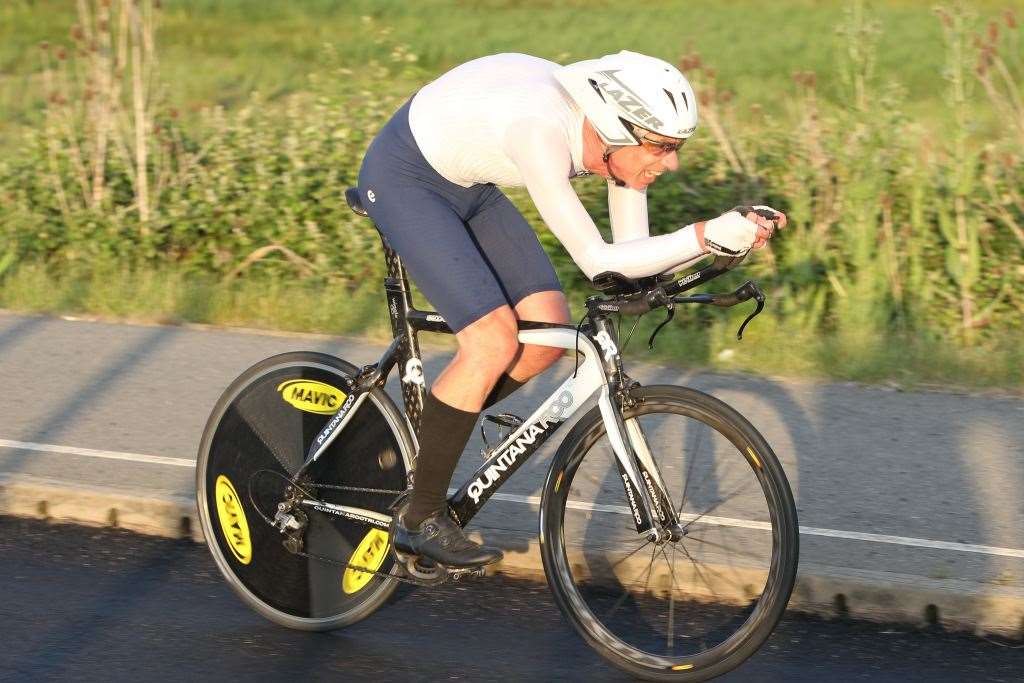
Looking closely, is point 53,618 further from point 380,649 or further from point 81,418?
point 81,418

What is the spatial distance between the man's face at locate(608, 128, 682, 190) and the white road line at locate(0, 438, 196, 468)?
253cm

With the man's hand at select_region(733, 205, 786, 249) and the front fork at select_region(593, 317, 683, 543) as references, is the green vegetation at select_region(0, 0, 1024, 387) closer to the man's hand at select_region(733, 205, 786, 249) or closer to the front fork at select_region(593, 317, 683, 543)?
the front fork at select_region(593, 317, 683, 543)

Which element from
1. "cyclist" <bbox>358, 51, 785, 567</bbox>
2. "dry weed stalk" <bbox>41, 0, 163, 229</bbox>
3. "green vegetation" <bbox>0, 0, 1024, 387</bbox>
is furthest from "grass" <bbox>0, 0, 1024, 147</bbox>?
"cyclist" <bbox>358, 51, 785, 567</bbox>

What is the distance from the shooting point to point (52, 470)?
19.7 ft

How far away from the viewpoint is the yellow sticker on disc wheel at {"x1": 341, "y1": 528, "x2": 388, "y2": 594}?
484cm

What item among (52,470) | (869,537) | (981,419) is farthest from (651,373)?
(52,470)

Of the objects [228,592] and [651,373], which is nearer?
[228,592]

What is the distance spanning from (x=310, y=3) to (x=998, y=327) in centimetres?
2585

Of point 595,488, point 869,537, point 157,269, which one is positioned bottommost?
point 157,269

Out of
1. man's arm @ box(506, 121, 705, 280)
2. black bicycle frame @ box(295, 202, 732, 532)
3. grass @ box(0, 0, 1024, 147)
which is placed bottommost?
grass @ box(0, 0, 1024, 147)

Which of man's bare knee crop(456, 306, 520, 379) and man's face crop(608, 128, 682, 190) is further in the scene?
man's bare knee crop(456, 306, 520, 379)

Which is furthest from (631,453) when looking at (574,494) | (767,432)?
(767,432)

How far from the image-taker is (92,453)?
6.28 meters

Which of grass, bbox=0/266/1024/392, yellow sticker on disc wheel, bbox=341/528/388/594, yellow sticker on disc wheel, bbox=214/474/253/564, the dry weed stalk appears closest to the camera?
yellow sticker on disc wheel, bbox=341/528/388/594
